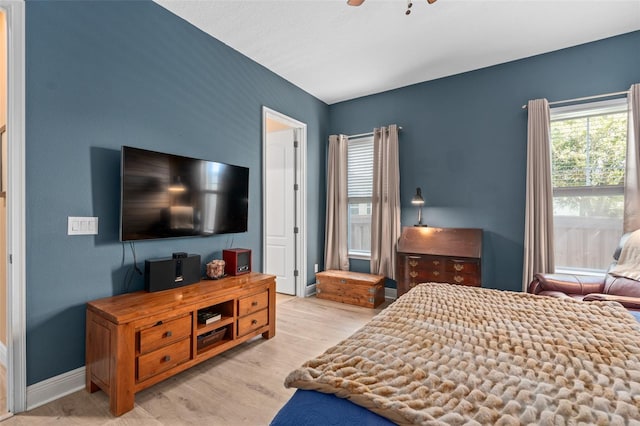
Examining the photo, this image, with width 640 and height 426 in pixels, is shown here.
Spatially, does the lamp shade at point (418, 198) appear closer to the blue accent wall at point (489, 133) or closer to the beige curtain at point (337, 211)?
the blue accent wall at point (489, 133)

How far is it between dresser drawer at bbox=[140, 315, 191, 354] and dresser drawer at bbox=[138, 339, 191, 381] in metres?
0.04

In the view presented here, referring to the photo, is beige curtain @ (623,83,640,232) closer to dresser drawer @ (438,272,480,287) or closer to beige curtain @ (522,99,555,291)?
beige curtain @ (522,99,555,291)

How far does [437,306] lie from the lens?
5.24 feet

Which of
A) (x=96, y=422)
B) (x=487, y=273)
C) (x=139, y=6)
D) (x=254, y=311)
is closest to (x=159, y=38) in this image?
(x=139, y=6)

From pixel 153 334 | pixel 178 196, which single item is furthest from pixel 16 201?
pixel 153 334

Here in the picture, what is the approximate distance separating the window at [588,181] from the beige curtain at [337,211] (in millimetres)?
2453

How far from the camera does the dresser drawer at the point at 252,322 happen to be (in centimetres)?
257

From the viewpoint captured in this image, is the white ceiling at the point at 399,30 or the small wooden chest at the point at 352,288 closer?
the white ceiling at the point at 399,30

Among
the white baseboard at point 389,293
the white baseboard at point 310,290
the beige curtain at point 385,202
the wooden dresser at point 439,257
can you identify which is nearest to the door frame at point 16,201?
the white baseboard at point 310,290

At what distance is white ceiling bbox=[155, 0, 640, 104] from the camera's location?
2492 mm

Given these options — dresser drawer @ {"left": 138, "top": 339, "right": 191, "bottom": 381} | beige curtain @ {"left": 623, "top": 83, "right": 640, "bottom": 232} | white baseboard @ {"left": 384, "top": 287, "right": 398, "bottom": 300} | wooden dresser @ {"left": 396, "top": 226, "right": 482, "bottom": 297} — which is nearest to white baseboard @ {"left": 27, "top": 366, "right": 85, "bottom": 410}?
dresser drawer @ {"left": 138, "top": 339, "right": 191, "bottom": 381}

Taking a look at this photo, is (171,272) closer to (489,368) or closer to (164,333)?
(164,333)

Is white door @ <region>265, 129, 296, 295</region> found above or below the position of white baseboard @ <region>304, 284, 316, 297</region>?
above

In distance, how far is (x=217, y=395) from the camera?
1.97m
